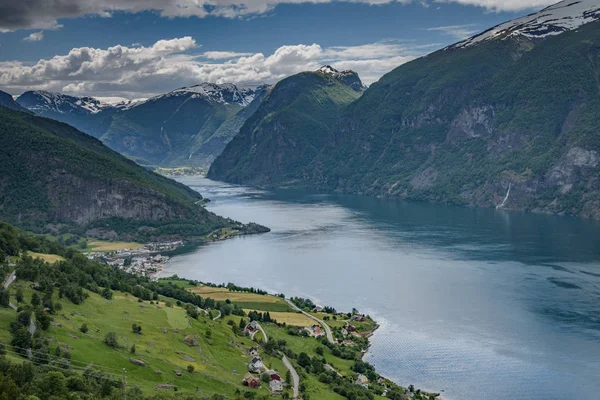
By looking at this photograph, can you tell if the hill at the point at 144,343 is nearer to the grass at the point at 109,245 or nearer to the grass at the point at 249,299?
the grass at the point at 249,299

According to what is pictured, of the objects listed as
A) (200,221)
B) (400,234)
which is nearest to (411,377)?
(400,234)

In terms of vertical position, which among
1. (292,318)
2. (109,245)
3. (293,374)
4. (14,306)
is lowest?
(109,245)

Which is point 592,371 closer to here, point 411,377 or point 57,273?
point 411,377

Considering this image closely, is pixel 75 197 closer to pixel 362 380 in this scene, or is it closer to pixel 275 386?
pixel 362 380

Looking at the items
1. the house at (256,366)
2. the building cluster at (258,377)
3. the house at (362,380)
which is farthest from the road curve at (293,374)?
the house at (362,380)

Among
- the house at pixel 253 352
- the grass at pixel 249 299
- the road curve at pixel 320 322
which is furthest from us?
the grass at pixel 249 299

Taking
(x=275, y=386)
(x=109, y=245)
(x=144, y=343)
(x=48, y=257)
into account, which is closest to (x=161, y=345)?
(x=144, y=343)

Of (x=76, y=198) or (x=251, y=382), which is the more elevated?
(x=76, y=198)

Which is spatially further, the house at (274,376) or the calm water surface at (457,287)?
the calm water surface at (457,287)
